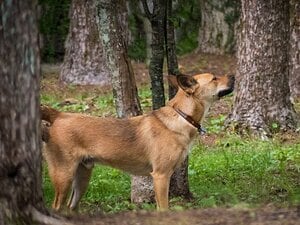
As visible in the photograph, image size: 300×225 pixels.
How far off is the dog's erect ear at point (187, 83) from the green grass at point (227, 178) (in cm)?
125

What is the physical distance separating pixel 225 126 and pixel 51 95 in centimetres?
574

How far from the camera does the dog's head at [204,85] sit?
29.6ft

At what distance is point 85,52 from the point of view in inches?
753

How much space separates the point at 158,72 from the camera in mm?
9320

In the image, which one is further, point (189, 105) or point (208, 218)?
point (189, 105)

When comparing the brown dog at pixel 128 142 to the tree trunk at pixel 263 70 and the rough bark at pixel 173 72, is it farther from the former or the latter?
the tree trunk at pixel 263 70

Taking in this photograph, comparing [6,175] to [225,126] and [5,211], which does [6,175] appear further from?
[225,126]

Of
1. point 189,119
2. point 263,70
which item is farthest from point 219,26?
point 189,119

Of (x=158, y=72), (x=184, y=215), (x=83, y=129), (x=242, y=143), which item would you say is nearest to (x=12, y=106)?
(x=184, y=215)

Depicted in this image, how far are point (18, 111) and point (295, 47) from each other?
11.5 m

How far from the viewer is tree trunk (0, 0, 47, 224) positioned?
515 cm

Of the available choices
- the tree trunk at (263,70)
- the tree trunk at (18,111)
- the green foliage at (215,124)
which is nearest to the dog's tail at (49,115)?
the tree trunk at (18,111)

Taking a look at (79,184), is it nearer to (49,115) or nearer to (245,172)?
(49,115)

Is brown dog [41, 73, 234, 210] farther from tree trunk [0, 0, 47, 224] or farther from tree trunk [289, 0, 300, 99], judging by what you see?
tree trunk [289, 0, 300, 99]
